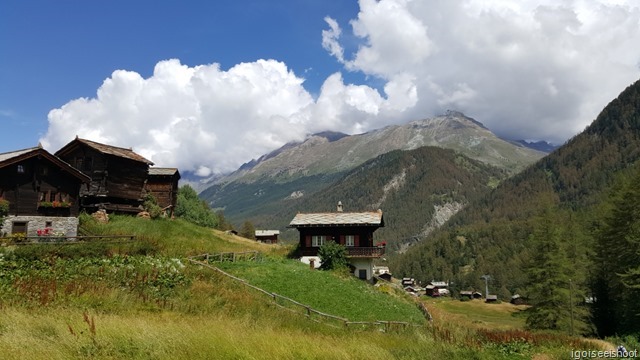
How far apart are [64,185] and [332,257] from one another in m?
28.2

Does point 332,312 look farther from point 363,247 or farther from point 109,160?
point 109,160

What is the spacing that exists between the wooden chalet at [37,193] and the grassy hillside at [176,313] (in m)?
2.50

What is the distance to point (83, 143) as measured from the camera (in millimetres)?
52750

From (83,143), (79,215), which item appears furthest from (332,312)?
(83,143)

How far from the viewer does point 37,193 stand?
142 ft

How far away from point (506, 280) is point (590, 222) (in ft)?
292

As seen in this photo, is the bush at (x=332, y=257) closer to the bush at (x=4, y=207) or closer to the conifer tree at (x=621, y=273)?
the conifer tree at (x=621, y=273)

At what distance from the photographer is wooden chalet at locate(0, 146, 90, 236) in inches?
1646

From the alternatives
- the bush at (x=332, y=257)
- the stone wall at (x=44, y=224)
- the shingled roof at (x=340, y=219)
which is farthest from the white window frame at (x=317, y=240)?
the stone wall at (x=44, y=224)

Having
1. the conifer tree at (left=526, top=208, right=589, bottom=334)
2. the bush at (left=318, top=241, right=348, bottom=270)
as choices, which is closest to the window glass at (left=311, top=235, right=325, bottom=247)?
the bush at (left=318, top=241, right=348, bottom=270)

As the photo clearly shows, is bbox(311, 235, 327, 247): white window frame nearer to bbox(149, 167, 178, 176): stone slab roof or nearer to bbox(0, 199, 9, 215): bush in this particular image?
bbox(149, 167, 178, 176): stone slab roof

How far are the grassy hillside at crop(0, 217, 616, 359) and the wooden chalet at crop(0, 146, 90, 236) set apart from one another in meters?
2.50

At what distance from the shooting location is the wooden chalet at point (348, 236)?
54.3 metres

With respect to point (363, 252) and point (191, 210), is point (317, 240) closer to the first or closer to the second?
point (363, 252)
